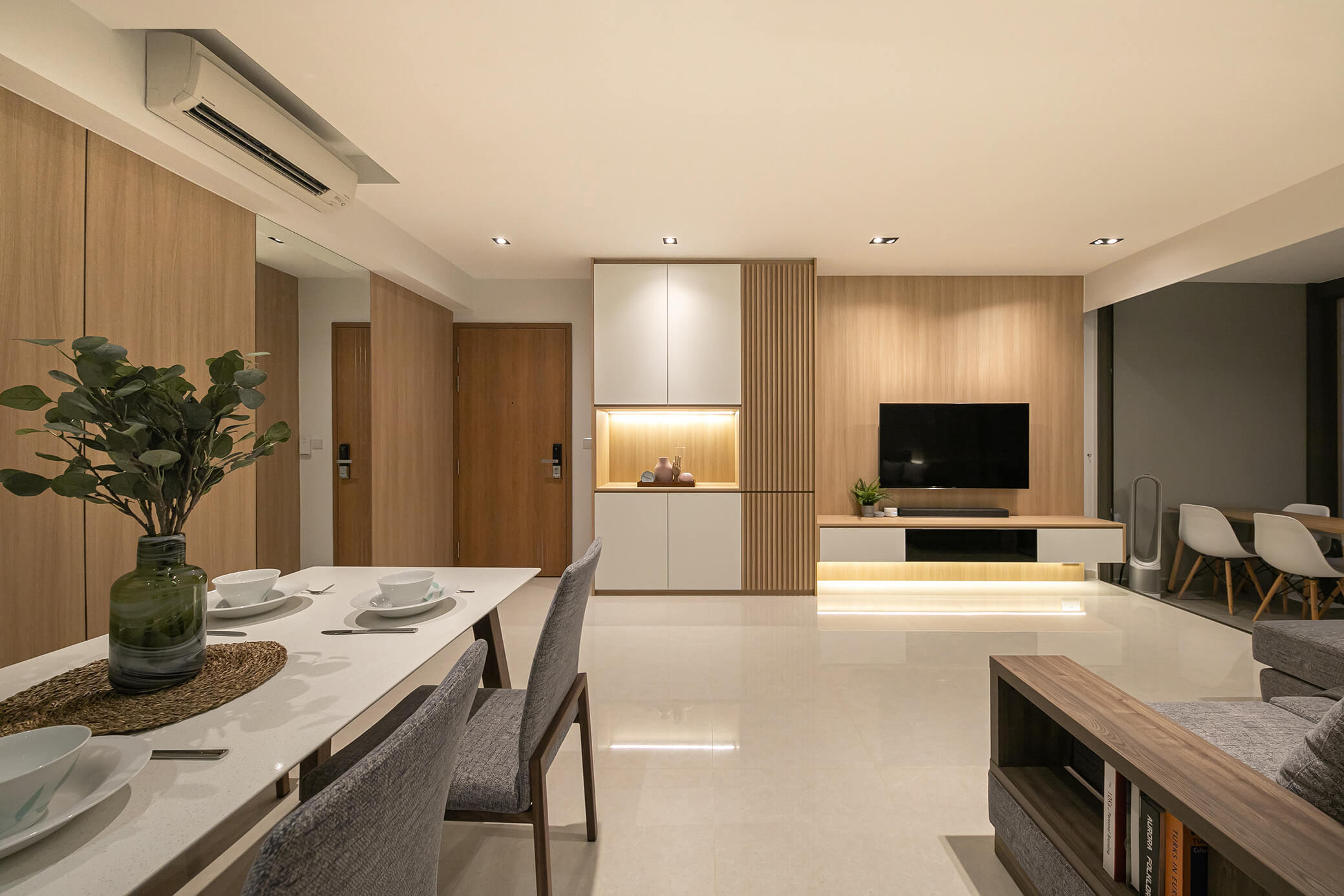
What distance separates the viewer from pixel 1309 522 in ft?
13.5

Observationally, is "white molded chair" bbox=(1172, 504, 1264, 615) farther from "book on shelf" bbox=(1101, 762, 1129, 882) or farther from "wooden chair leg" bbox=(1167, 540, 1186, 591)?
"book on shelf" bbox=(1101, 762, 1129, 882)

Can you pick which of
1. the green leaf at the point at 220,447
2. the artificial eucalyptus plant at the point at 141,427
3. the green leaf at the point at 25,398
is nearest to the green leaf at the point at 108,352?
the artificial eucalyptus plant at the point at 141,427

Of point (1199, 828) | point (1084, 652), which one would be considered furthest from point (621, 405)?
point (1199, 828)

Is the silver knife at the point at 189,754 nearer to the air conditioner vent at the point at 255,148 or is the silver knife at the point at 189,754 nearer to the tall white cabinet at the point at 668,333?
the air conditioner vent at the point at 255,148

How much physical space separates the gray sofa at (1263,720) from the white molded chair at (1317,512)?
119 inches

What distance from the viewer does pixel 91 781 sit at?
0.86 m

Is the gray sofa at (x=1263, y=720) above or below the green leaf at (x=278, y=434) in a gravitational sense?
below

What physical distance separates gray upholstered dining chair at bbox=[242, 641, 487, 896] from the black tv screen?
4869mm

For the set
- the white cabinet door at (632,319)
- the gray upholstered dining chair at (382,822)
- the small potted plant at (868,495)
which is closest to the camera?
the gray upholstered dining chair at (382,822)

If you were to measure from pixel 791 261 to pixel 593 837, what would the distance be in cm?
416

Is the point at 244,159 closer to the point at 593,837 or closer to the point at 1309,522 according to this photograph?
the point at 593,837

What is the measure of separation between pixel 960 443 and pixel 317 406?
4793 mm

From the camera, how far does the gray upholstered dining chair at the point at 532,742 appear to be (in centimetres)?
138

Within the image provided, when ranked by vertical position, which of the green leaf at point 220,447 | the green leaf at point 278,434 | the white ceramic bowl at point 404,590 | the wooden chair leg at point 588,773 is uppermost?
the green leaf at point 278,434
